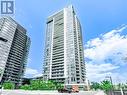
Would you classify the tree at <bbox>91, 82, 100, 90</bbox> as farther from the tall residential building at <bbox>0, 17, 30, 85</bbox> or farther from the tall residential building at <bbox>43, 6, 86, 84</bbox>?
the tall residential building at <bbox>0, 17, 30, 85</bbox>

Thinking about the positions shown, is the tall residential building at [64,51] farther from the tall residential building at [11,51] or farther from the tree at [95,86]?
the tree at [95,86]

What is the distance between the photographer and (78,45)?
176 meters

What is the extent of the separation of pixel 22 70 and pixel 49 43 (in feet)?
122

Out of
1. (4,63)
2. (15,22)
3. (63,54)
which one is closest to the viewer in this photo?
(4,63)

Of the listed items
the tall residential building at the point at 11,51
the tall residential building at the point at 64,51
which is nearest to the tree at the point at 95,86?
the tall residential building at the point at 64,51

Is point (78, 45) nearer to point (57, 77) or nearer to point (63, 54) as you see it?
point (63, 54)

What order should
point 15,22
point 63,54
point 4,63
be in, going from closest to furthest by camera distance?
point 4,63
point 63,54
point 15,22

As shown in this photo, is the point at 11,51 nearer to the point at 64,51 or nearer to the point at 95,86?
the point at 64,51

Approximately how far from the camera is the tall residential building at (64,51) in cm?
15676

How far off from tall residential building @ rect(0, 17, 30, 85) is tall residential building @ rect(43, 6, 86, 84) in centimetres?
2443

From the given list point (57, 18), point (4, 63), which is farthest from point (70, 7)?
point (4, 63)

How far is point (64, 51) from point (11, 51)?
1855 inches

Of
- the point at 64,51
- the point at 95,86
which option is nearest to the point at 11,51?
the point at 64,51

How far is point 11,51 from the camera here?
17325 centimetres
